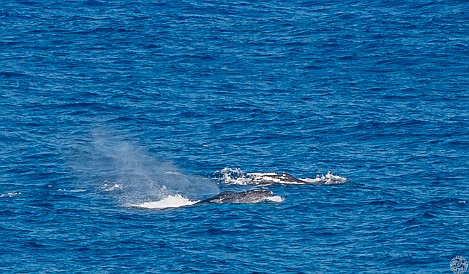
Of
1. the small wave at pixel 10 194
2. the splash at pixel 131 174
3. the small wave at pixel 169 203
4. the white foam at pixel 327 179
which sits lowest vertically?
the splash at pixel 131 174

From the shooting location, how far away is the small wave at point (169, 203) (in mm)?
80438

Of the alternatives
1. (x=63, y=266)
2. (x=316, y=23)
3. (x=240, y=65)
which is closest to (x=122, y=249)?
(x=63, y=266)

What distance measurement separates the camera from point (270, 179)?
84.4 m

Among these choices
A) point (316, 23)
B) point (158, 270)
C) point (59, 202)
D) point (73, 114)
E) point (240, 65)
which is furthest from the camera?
point (316, 23)

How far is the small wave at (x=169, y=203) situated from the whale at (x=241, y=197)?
1.13 meters

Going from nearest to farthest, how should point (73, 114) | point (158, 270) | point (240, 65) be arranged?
1. point (158, 270)
2. point (73, 114)
3. point (240, 65)

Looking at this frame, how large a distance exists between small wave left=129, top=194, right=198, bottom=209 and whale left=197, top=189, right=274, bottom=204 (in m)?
1.13

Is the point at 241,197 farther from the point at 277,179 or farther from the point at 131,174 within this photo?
the point at 131,174

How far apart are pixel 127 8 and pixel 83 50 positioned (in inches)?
565

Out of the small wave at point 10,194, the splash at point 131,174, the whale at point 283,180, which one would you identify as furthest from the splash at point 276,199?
the small wave at point 10,194

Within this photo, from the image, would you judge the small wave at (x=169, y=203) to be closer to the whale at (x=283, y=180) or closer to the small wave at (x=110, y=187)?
the small wave at (x=110, y=187)

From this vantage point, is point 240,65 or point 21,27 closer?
point 240,65

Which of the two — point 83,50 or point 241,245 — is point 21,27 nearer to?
point 83,50

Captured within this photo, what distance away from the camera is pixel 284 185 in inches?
3278
